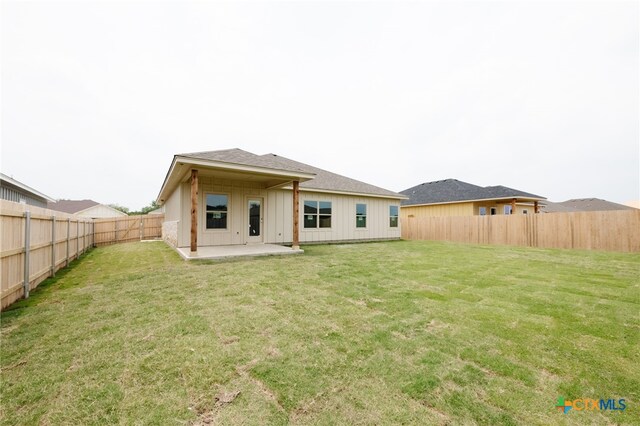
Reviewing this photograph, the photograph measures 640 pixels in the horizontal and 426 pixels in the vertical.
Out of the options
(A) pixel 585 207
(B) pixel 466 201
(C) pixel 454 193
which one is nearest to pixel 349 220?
(B) pixel 466 201

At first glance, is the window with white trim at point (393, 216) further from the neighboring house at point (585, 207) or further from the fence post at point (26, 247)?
the neighboring house at point (585, 207)

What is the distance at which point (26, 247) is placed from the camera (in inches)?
171

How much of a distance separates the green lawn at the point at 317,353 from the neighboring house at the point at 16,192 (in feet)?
27.9

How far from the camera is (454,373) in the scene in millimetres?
2166

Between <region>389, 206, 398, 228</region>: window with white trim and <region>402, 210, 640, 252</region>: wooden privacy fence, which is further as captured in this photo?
<region>389, 206, 398, 228</region>: window with white trim

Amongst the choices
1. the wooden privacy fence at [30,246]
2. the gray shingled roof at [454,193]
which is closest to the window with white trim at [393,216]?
the gray shingled roof at [454,193]

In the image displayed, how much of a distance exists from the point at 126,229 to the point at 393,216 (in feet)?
53.2

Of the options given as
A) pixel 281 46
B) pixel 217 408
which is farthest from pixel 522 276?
pixel 281 46

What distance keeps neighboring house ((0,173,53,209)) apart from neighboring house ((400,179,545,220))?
21367 millimetres

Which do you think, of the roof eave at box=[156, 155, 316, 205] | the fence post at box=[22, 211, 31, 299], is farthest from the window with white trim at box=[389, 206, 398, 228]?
the fence post at box=[22, 211, 31, 299]

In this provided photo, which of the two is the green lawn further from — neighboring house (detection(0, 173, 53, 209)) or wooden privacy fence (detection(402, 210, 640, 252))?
neighboring house (detection(0, 173, 53, 209))

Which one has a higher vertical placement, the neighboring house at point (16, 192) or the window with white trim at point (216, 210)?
the neighboring house at point (16, 192)

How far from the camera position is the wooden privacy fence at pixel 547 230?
9953 millimetres

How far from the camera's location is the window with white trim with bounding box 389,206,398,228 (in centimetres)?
1547
